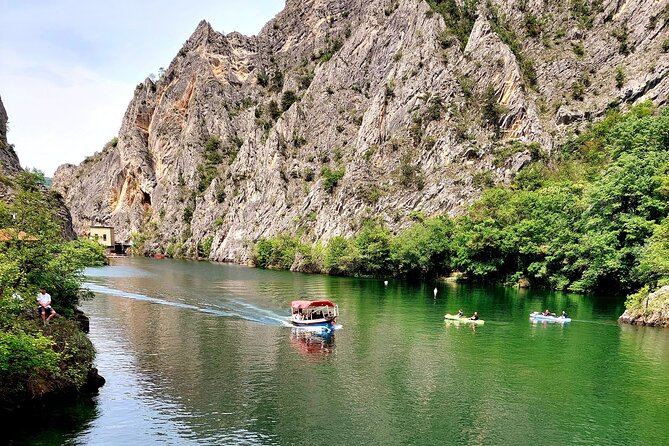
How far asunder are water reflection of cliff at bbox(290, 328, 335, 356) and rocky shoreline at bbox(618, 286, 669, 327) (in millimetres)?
34018

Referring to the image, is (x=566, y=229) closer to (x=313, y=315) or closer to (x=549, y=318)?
(x=549, y=318)

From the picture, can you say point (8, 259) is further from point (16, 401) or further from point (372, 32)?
point (372, 32)

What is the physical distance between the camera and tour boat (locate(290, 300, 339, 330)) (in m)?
59.0

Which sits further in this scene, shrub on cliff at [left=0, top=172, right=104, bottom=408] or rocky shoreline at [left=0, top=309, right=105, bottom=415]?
rocky shoreline at [left=0, top=309, right=105, bottom=415]

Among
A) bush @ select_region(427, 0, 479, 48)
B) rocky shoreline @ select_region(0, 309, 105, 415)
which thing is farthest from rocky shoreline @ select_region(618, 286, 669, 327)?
bush @ select_region(427, 0, 479, 48)

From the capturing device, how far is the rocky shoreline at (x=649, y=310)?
201 ft

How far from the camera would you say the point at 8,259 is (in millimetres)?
32438

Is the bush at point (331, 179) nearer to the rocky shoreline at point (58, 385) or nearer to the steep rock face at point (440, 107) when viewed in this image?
the steep rock face at point (440, 107)

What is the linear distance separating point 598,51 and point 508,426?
14343 cm

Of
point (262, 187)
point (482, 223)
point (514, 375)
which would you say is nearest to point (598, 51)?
point (482, 223)

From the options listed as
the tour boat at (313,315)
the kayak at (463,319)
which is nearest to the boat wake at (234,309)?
the tour boat at (313,315)

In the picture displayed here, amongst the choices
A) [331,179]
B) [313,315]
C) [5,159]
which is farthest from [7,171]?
[331,179]

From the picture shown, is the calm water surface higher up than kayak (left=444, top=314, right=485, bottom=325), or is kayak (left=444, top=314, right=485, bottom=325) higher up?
kayak (left=444, top=314, right=485, bottom=325)

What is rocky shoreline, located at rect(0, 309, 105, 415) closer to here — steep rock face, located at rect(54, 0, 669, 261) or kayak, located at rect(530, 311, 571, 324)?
kayak, located at rect(530, 311, 571, 324)
